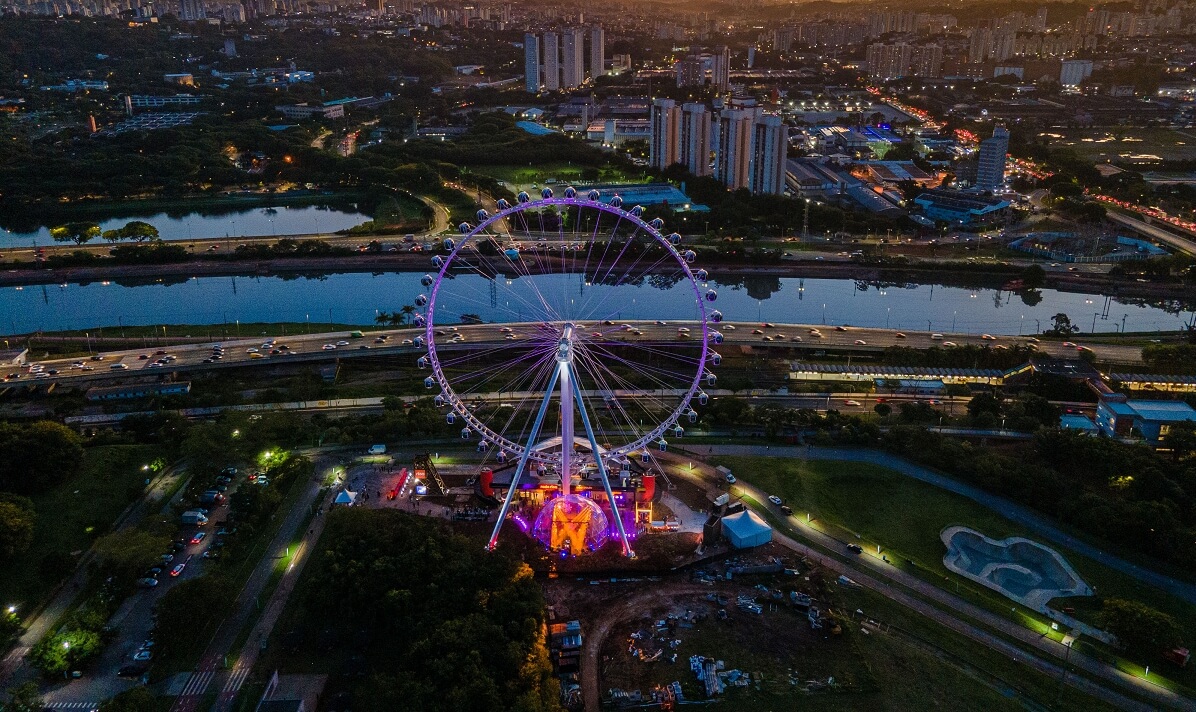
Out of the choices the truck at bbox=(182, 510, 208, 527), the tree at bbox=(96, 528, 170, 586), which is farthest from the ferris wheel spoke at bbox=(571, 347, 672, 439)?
the tree at bbox=(96, 528, 170, 586)

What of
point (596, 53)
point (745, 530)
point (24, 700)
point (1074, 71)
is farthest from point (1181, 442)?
point (596, 53)

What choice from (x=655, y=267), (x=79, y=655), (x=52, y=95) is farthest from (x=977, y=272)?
(x=52, y=95)

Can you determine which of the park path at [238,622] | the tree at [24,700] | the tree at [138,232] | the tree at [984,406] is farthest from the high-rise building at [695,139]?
the tree at [24,700]

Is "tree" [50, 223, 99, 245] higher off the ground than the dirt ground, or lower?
higher

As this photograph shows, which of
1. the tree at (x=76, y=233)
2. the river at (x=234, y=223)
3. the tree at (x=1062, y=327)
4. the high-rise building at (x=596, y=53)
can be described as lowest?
the tree at (x=1062, y=327)

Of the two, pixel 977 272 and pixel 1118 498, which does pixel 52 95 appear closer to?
pixel 977 272

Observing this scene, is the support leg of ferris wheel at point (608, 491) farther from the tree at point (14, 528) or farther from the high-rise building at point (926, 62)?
the high-rise building at point (926, 62)

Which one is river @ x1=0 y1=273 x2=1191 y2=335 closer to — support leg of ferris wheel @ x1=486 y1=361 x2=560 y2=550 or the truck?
the truck
